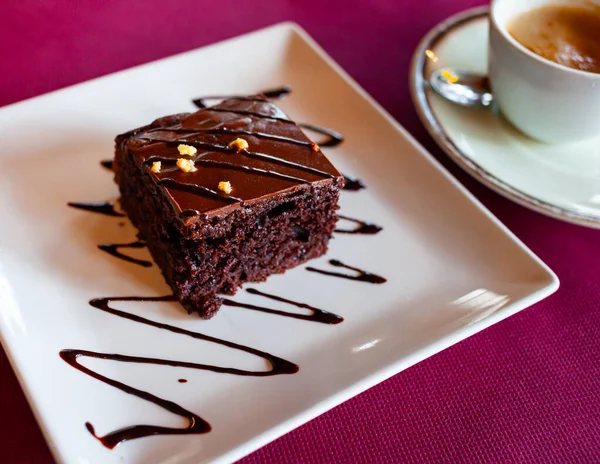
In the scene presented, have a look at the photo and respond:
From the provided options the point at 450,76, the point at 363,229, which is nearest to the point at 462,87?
the point at 450,76

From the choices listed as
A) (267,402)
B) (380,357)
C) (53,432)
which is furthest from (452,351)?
(53,432)

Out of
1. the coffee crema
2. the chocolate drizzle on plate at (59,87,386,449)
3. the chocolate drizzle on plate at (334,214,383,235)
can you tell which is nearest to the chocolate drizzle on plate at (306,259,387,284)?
the chocolate drizzle on plate at (59,87,386,449)

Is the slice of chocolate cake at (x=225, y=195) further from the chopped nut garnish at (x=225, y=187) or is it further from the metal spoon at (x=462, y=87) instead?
the metal spoon at (x=462, y=87)

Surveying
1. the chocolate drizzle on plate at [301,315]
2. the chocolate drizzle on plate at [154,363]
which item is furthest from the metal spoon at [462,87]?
the chocolate drizzle on plate at [154,363]

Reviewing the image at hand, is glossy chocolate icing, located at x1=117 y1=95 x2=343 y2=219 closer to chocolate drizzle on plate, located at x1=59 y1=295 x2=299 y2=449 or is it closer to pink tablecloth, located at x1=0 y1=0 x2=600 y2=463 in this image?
chocolate drizzle on plate, located at x1=59 y1=295 x2=299 y2=449

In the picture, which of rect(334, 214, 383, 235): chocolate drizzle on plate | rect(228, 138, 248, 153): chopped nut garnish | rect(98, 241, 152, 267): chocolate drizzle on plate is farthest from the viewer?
rect(334, 214, 383, 235): chocolate drizzle on plate

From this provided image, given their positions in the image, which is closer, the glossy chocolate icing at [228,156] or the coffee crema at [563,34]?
the glossy chocolate icing at [228,156]

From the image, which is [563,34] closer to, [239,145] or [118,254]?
[239,145]

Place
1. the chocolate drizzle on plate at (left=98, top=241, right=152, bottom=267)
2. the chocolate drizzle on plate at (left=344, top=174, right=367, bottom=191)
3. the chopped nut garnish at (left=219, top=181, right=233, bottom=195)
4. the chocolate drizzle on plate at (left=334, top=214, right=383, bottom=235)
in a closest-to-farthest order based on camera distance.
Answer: the chopped nut garnish at (left=219, top=181, right=233, bottom=195), the chocolate drizzle on plate at (left=98, top=241, right=152, bottom=267), the chocolate drizzle on plate at (left=334, top=214, right=383, bottom=235), the chocolate drizzle on plate at (left=344, top=174, right=367, bottom=191)
